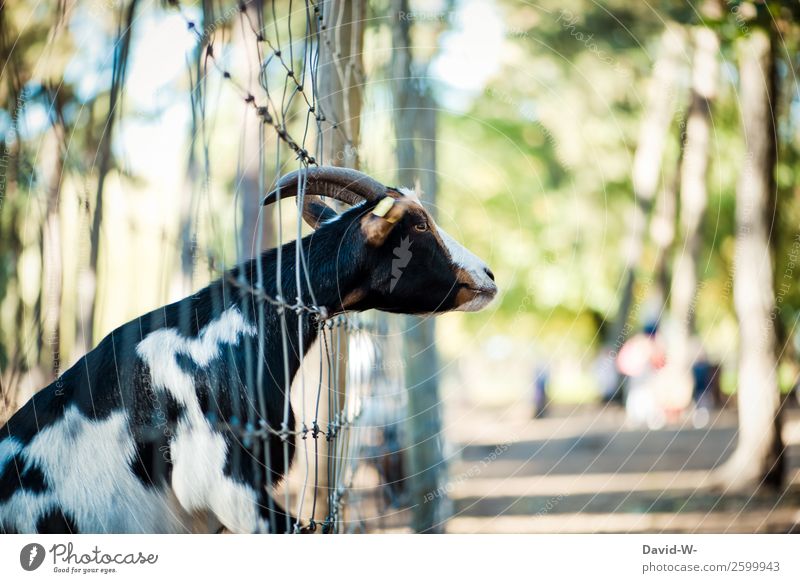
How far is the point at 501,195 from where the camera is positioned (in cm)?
899

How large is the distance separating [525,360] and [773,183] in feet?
23.3

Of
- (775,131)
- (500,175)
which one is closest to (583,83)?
(500,175)

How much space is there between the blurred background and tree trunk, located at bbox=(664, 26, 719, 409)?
39 millimetres

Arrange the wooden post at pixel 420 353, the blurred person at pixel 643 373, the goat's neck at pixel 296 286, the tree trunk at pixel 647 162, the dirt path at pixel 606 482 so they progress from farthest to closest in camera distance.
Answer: the blurred person at pixel 643 373, the tree trunk at pixel 647 162, the dirt path at pixel 606 482, the wooden post at pixel 420 353, the goat's neck at pixel 296 286

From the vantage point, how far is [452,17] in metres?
4.11

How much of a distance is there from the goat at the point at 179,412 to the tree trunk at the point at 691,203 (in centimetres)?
439

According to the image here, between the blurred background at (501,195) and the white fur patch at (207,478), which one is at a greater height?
the blurred background at (501,195)

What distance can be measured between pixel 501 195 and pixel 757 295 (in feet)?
13.6

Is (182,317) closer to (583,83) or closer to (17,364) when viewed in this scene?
(17,364)

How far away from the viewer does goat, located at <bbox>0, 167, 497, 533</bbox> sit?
2289mm

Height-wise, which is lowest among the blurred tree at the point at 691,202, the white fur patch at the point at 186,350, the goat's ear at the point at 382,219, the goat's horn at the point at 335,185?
the white fur patch at the point at 186,350

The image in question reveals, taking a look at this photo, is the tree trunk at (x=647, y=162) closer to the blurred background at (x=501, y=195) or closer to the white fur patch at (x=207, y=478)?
the blurred background at (x=501, y=195)

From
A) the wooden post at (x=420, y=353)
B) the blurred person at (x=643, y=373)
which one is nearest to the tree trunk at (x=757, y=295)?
the wooden post at (x=420, y=353)

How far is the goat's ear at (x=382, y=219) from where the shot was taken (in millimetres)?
2511
